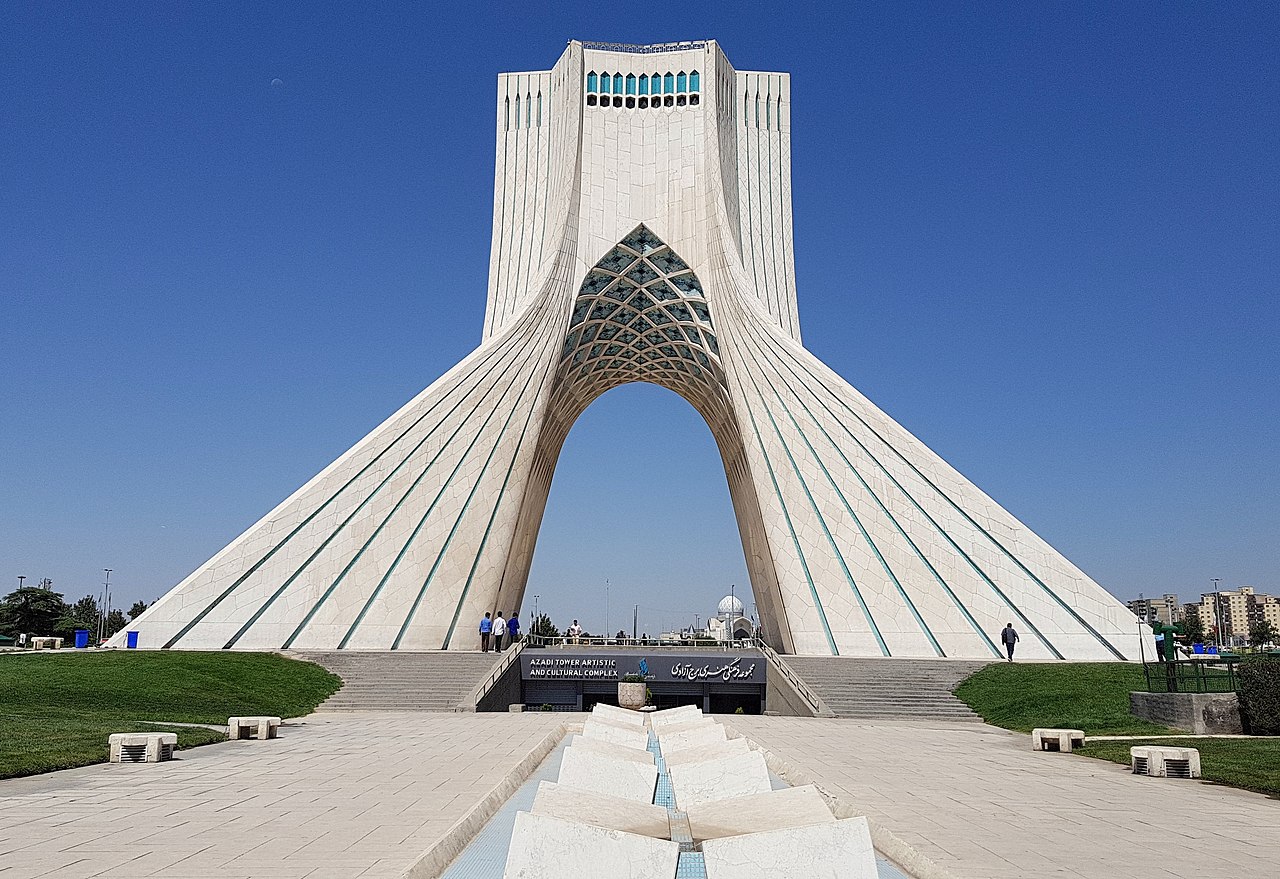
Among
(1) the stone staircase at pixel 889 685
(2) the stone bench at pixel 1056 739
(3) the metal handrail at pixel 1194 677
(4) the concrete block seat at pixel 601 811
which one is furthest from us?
(1) the stone staircase at pixel 889 685

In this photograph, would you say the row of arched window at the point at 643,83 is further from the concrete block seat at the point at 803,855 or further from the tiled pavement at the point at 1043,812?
the concrete block seat at the point at 803,855

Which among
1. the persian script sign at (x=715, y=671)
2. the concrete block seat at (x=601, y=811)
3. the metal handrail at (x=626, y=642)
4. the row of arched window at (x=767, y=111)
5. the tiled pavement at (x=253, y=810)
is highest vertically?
the row of arched window at (x=767, y=111)

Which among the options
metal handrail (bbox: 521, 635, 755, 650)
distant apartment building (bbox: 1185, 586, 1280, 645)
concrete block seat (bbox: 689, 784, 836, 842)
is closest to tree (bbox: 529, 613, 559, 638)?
metal handrail (bbox: 521, 635, 755, 650)

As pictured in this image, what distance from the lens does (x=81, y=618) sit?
186ft

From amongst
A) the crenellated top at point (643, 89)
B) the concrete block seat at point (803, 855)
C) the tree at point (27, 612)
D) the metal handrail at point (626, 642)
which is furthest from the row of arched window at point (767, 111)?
the tree at point (27, 612)

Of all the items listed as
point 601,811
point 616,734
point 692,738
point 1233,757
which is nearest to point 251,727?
point 616,734

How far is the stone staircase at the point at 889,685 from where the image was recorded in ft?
45.2

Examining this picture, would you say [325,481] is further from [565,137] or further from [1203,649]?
[1203,649]

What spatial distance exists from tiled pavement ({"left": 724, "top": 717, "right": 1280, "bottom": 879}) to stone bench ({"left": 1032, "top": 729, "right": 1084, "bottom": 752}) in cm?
21

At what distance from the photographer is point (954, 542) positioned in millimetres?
17469

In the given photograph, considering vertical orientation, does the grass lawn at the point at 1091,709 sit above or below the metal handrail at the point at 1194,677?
below

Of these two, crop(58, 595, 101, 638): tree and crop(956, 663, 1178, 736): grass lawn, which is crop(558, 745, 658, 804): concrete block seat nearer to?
crop(956, 663, 1178, 736): grass lawn

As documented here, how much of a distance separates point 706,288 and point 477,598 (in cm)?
974

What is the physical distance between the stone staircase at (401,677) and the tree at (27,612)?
2877 centimetres
